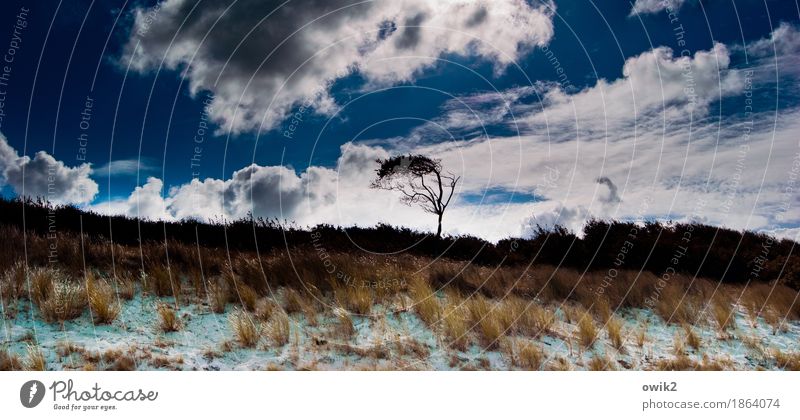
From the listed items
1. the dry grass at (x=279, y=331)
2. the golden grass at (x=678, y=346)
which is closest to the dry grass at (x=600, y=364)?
the golden grass at (x=678, y=346)

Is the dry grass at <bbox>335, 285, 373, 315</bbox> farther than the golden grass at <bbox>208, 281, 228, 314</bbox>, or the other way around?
the dry grass at <bbox>335, 285, 373, 315</bbox>

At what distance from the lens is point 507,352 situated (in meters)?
7.40

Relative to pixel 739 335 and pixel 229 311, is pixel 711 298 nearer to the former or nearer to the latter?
pixel 739 335

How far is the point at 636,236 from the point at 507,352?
25.4ft

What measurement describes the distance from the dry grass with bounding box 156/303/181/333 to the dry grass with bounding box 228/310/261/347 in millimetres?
752

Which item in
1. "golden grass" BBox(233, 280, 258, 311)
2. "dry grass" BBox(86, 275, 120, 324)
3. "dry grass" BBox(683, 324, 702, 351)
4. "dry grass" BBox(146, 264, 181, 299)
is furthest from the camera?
"dry grass" BBox(146, 264, 181, 299)

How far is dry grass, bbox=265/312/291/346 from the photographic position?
7277mm

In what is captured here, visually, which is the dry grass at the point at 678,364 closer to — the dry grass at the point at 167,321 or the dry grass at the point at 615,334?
the dry grass at the point at 615,334

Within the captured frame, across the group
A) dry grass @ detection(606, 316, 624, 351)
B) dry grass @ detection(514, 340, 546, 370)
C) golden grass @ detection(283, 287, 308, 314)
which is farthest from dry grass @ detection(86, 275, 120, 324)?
dry grass @ detection(606, 316, 624, 351)

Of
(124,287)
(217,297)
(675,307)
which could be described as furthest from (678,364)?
(124,287)

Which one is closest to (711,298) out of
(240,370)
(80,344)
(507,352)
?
(507,352)

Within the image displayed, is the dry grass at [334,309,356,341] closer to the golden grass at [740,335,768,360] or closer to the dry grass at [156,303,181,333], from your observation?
the dry grass at [156,303,181,333]
